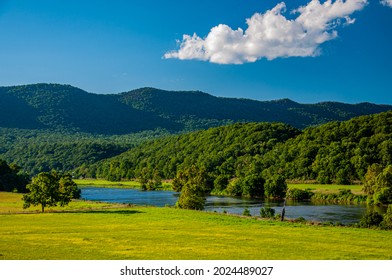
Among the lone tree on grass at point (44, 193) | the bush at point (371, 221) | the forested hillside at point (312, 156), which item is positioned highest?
the forested hillside at point (312, 156)

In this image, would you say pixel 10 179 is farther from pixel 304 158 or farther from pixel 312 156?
pixel 312 156

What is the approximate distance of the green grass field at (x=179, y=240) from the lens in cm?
2998

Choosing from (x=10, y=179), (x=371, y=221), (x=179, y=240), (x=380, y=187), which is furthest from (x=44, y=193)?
(x=380, y=187)

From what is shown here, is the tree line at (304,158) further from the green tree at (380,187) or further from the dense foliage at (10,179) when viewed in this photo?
the dense foliage at (10,179)

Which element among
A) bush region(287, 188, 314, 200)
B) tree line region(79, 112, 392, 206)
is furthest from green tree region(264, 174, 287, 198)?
bush region(287, 188, 314, 200)

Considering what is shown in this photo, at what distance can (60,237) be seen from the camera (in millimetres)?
39062

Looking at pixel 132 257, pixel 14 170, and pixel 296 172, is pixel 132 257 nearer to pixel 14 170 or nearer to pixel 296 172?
pixel 14 170

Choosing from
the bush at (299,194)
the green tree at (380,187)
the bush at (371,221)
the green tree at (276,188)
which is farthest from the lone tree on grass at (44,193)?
the green tree at (276,188)

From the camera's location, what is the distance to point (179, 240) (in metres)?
37.4

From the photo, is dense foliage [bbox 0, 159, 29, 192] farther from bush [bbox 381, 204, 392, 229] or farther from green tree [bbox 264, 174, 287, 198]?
bush [bbox 381, 204, 392, 229]
